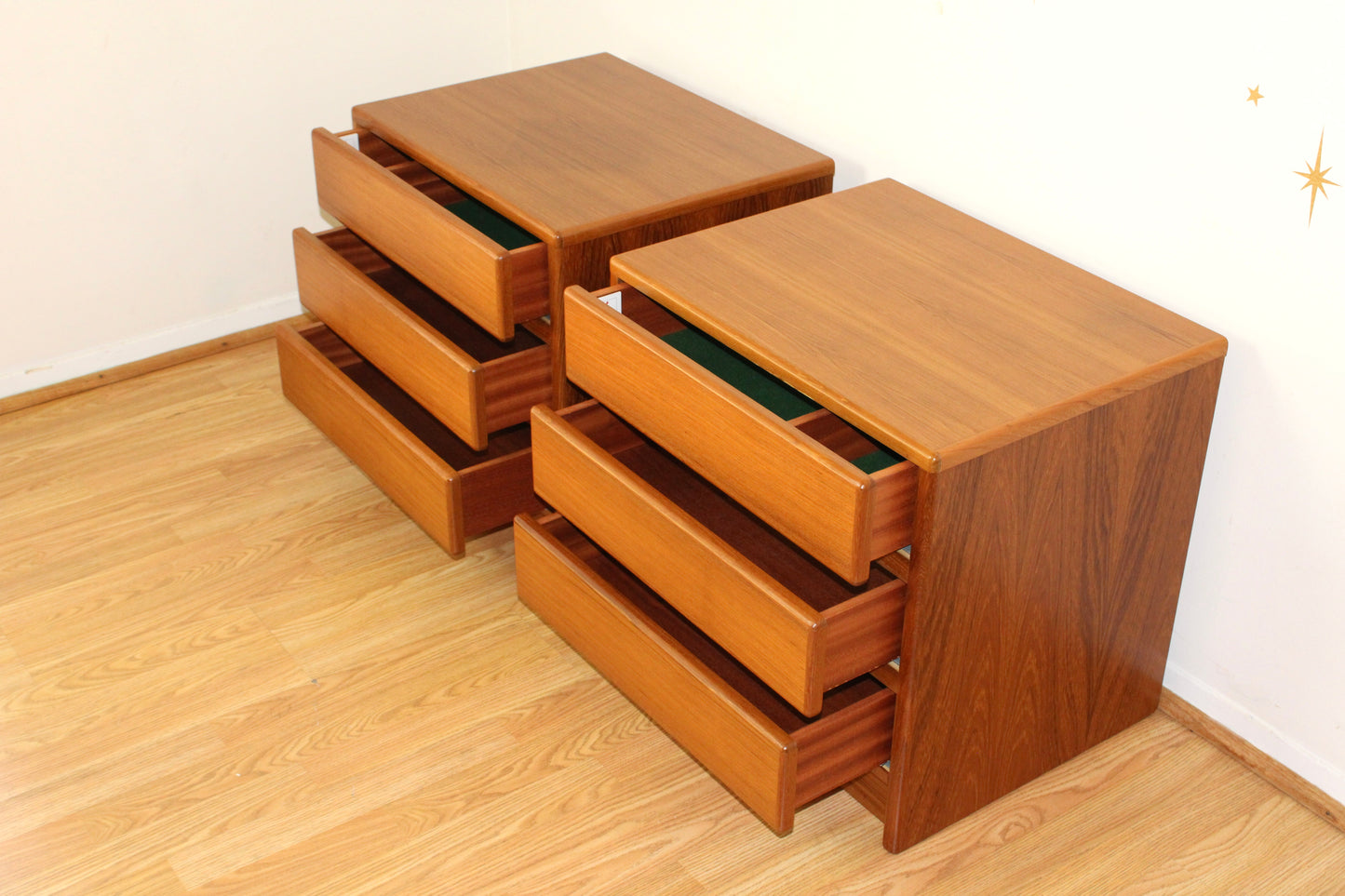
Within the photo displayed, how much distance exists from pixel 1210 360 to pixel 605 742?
32.2 inches

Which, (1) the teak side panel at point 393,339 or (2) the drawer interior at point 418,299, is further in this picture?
(2) the drawer interior at point 418,299

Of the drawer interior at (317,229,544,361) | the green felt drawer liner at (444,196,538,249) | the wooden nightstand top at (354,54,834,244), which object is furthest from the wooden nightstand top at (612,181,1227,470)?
the drawer interior at (317,229,544,361)

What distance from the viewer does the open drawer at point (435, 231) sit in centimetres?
170

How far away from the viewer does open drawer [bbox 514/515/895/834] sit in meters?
1.43

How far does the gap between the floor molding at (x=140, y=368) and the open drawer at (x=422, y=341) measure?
400 millimetres

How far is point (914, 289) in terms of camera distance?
5.09 ft

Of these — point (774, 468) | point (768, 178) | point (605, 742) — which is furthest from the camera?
point (768, 178)

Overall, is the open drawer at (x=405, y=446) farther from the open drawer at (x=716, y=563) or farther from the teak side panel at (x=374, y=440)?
the open drawer at (x=716, y=563)

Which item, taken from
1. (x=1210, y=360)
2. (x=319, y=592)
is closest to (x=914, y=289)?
(x=1210, y=360)

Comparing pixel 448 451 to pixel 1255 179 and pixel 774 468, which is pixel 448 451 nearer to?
pixel 774 468

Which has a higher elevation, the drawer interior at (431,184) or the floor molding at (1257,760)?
the drawer interior at (431,184)

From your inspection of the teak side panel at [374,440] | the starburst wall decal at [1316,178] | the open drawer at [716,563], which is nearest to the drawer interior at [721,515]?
the open drawer at [716,563]

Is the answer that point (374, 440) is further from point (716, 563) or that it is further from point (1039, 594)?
point (1039, 594)

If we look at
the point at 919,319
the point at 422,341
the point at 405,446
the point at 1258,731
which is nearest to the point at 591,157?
the point at 422,341
